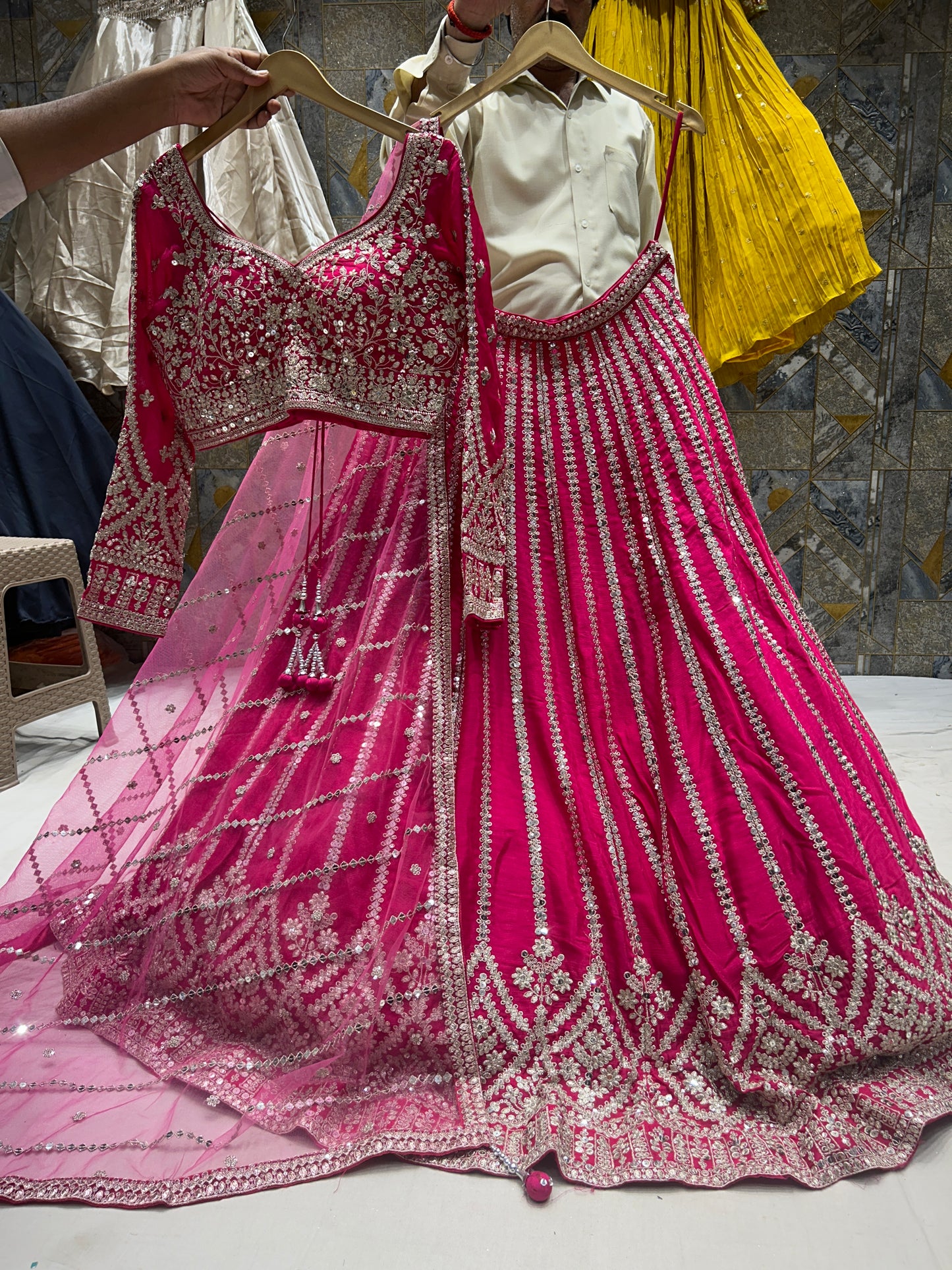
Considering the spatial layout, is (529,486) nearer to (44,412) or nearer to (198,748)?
(198,748)

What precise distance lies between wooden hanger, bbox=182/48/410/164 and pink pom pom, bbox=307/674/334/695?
77 centimetres

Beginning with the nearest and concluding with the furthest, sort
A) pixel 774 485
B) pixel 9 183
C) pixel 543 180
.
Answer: pixel 9 183 < pixel 543 180 < pixel 774 485

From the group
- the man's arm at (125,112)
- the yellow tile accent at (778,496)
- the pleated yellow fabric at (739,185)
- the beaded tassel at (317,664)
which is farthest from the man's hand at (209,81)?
the yellow tile accent at (778,496)

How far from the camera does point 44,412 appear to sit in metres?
2.85

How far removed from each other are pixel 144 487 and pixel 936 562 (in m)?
2.60

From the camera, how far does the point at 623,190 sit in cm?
158

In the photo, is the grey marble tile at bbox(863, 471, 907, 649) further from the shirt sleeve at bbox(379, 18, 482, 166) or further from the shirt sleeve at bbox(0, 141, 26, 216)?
the shirt sleeve at bbox(0, 141, 26, 216)

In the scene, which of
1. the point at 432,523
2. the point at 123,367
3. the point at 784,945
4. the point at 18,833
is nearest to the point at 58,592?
the point at 123,367

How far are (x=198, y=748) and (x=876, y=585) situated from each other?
7.87 ft

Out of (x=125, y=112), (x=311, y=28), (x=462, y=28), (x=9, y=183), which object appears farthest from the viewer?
(x=311, y=28)

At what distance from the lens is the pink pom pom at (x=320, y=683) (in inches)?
56.4

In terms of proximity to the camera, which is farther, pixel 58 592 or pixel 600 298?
pixel 58 592

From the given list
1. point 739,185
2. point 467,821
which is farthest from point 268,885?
point 739,185

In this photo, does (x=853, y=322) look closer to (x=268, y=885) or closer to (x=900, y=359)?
(x=900, y=359)
